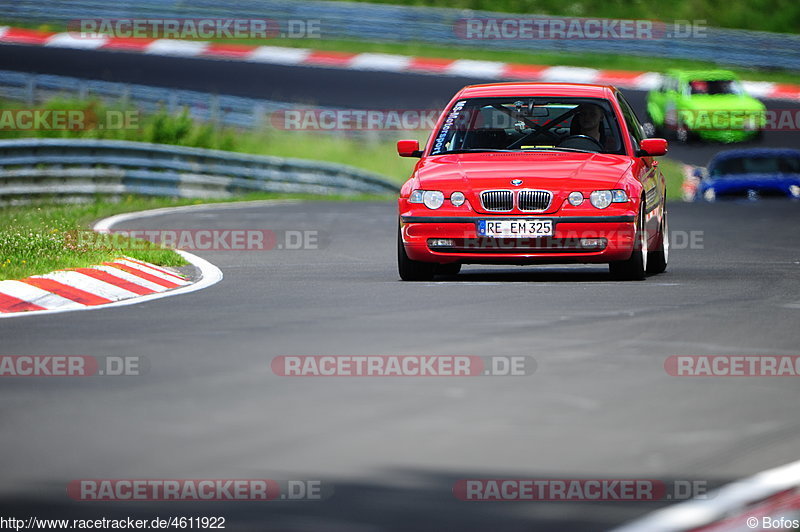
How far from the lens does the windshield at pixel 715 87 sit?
36.6 meters

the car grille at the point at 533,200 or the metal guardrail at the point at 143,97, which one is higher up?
the car grille at the point at 533,200

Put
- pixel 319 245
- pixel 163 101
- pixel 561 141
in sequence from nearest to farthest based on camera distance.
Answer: pixel 561 141, pixel 319 245, pixel 163 101

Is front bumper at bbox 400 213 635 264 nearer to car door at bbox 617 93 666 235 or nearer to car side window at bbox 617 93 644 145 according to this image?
car door at bbox 617 93 666 235

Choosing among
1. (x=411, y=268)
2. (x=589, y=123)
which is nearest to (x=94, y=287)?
(x=411, y=268)

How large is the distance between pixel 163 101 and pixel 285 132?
2592 mm

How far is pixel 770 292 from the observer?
12.8 m

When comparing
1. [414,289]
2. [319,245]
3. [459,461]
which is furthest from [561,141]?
[459,461]

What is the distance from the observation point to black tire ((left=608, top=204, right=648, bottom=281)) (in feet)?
44.5

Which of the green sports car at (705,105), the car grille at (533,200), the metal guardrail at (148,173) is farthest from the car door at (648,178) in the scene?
the green sports car at (705,105)

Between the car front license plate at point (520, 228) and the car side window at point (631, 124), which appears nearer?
the car front license plate at point (520, 228)

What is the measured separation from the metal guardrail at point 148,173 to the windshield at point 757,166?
6073 mm

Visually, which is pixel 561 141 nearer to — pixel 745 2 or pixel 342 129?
pixel 342 129

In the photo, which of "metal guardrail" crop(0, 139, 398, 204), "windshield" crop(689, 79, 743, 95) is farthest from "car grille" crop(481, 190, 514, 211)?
"windshield" crop(689, 79, 743, 95)

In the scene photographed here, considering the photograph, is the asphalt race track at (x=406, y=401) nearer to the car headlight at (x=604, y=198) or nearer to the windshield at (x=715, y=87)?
the car headlight at (x=604, y=198)
